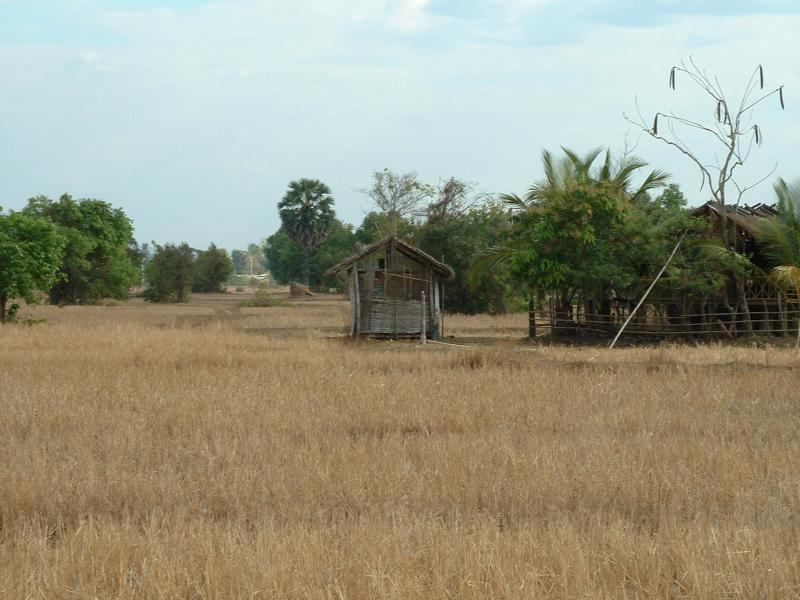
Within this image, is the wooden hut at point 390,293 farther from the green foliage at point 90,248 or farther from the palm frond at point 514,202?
the green foliage at point 90,248

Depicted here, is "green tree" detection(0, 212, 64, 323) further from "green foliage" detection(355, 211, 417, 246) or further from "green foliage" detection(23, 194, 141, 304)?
"green foliage" detection(23, 194, 141, 304)

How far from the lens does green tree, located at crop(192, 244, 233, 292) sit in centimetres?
8844

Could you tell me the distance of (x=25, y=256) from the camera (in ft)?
96.0

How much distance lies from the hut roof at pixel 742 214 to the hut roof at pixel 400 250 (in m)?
7.21

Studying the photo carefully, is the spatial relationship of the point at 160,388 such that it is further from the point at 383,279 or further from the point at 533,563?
the point at 383,279

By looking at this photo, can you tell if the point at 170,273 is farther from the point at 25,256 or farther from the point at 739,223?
the point at 739,223

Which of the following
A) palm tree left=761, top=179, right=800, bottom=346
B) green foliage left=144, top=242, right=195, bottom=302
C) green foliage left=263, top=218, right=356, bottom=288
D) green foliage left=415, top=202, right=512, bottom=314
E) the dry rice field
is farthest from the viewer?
green foliage left=263, top=218, right=356, bottom=288

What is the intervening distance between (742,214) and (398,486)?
21.6m

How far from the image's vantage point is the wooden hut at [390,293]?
2728cm

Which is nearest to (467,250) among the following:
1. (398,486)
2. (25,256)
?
(25,256)

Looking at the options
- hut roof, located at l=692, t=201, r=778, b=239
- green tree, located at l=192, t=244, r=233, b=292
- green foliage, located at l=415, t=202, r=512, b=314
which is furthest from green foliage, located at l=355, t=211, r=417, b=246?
green tree, located at l=192, t=244, r=233, b=292

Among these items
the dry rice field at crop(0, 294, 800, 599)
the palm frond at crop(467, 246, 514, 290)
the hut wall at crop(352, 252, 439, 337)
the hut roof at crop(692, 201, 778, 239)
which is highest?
the hut roof at crop(692, 201, 778, 239)

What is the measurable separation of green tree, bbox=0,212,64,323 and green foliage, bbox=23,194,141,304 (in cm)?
2696

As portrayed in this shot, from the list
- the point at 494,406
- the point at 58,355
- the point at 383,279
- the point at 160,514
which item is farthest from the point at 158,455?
the point at 383,279
